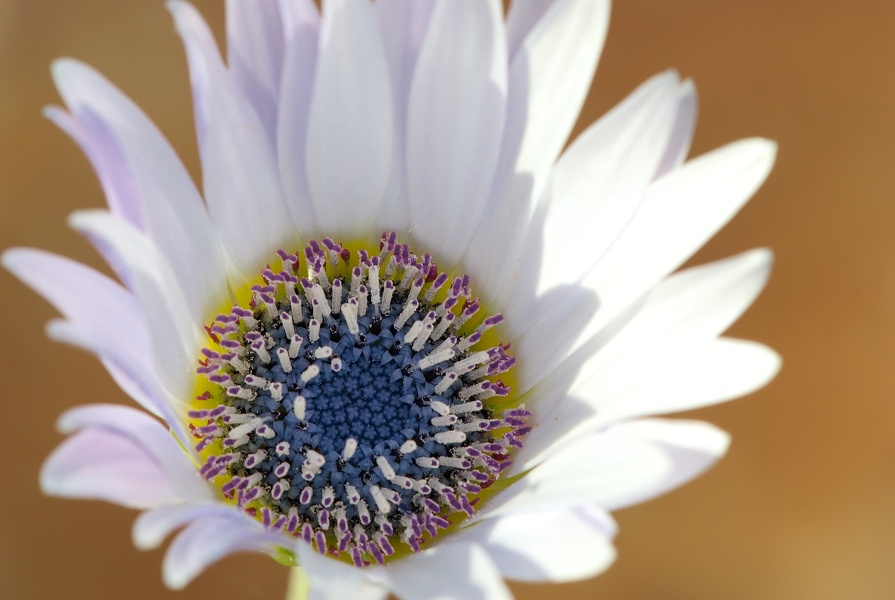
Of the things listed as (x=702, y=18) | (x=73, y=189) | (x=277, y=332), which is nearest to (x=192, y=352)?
(x=277, y=332)

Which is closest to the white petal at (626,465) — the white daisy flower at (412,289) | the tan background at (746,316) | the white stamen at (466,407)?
the white daisy flower at (412,289)

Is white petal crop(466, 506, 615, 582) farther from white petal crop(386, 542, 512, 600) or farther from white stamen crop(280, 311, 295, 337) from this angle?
white stamen crop(280, 311, 295, 337)

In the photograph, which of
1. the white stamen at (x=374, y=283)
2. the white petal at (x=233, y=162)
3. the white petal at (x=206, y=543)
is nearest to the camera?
the white petal at (x=206, y=543)

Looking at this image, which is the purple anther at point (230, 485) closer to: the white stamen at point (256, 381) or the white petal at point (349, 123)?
the white stamen at point (256, 381)

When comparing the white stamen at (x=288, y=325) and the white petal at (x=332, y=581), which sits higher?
the white stamen at (x=288, y=325)

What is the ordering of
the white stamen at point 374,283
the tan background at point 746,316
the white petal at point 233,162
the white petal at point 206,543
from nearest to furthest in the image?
the white petal at point 206,543 → the white petal at point 233,162 → the white stamen at point 374,283 → the tan background at point 746,316

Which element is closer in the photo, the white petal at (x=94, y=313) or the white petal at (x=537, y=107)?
the white petal at (x=94, y=313)

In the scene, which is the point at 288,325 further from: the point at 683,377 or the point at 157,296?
the point at 683,377

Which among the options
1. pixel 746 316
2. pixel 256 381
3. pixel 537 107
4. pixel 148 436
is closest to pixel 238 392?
pixel 256 381
